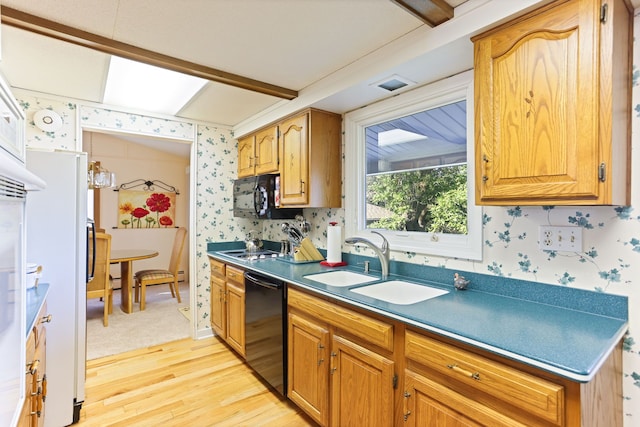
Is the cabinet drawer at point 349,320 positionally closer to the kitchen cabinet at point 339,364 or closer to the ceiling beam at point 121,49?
the kitchen cabinet at point 339,364

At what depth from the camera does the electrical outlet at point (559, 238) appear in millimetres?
1428

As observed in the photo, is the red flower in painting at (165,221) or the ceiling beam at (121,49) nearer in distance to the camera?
the ceiling beam at (121,49)

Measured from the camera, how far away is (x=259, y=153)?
3.23m

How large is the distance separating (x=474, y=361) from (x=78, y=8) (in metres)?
2.25

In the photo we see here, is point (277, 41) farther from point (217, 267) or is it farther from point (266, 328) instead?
point (217, 267)

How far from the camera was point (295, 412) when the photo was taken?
2166 mm

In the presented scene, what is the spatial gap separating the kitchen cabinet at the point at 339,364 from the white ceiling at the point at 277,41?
1.37 m

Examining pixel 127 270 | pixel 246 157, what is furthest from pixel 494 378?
pixel 127 270

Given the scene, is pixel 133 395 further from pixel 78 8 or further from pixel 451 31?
pixel 451 31

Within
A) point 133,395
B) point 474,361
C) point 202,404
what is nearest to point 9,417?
point 474,361

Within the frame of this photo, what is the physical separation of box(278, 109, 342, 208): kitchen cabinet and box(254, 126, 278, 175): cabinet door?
202 millimetres

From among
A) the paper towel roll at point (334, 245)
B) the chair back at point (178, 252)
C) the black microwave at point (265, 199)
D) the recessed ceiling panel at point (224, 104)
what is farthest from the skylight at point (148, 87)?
the chair back at point (178, 252)

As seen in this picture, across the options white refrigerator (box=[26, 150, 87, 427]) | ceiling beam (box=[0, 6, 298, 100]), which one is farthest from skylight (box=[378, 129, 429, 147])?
white refrigerator (box=[26, 150, 87, 427])

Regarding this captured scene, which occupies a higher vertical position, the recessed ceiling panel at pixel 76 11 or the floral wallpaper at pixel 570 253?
the recessed ceiling panel at pixel 76 11
